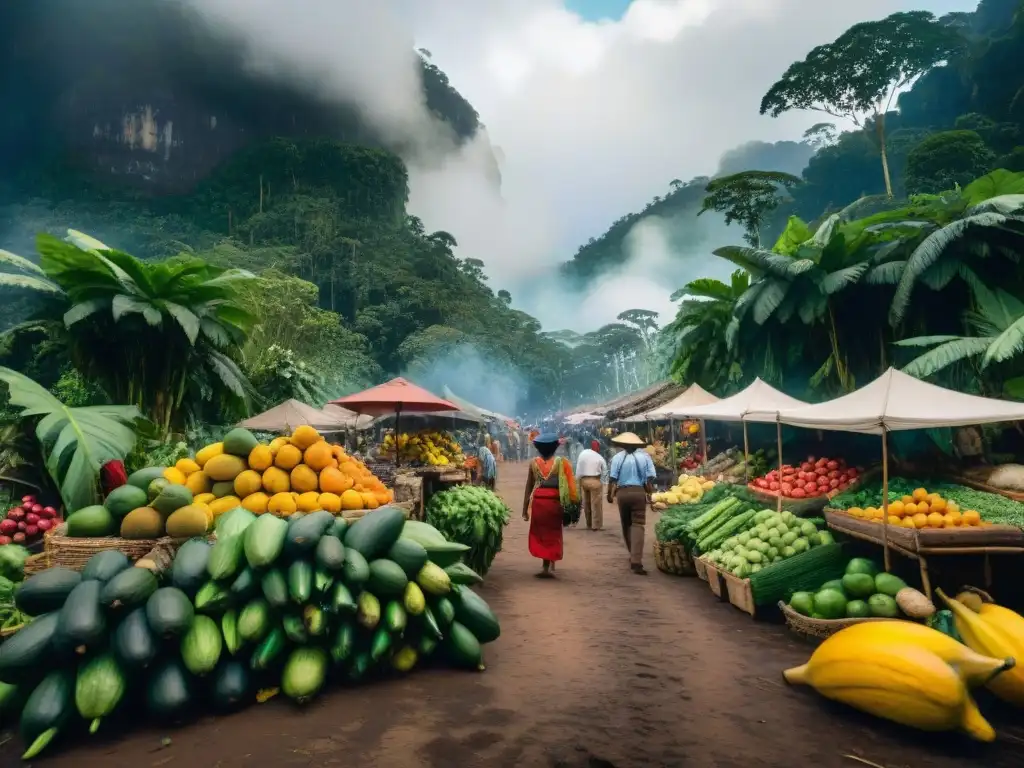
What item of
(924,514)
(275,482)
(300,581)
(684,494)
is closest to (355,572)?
(300,581)

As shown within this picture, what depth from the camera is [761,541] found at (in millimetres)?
6656

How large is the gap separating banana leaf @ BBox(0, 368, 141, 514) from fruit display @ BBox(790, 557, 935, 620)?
686 centimetres

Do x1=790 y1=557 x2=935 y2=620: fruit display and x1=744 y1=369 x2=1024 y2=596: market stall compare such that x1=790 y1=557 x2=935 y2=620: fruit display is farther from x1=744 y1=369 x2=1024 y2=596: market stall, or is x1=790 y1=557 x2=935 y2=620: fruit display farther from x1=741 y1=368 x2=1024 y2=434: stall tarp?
x1=741 y1=368 x2=1024 y2=434: stall tarp

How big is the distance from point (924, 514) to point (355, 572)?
5.45 m

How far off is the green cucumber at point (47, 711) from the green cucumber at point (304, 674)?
109 cm

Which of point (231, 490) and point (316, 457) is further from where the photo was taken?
point (316, 457)

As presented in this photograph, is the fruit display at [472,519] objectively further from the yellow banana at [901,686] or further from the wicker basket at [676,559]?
the yellow banana at [901,686]

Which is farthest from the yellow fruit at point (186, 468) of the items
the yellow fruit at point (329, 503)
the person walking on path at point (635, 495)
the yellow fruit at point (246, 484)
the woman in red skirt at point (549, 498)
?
the person walking on path at point (635, 495)

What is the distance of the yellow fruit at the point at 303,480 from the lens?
511cm

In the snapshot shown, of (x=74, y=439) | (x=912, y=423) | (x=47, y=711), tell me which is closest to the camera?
(x=47, y=711)

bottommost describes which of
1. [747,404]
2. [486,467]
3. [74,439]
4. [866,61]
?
[486,467]

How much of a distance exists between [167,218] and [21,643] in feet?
195

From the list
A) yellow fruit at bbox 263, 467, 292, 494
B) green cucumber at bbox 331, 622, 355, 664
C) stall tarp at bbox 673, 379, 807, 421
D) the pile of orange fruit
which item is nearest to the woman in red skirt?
the pile of orange fruit

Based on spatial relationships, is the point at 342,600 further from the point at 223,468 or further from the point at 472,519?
the point at 472,519
